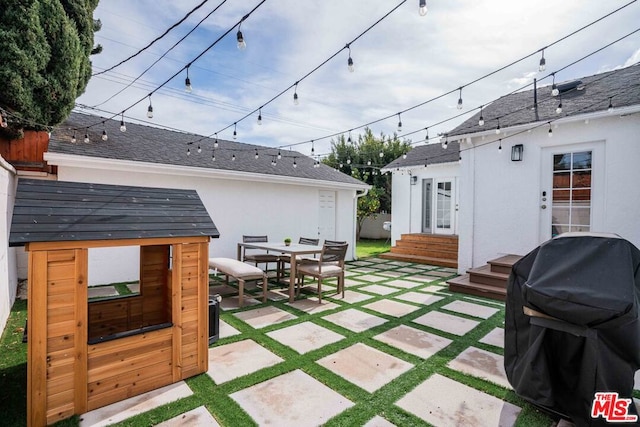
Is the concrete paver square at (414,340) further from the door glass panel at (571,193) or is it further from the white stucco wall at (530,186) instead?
the door glass panel at (571,193)

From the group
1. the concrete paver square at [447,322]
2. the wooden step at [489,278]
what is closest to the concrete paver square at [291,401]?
the concrete paver square at [447,322]

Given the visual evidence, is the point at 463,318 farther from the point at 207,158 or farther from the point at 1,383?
the point at 207,158

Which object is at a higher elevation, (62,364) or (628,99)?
(628,99)

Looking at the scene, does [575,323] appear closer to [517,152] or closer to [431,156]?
[517,152]

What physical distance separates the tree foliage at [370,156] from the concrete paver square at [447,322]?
12824mm

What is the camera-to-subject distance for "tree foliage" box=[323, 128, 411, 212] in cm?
1819

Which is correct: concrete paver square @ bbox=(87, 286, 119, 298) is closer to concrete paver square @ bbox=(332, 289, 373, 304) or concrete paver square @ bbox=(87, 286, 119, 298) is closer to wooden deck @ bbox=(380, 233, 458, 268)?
concrete paver square @ bbox=(332, 289, 373, 304)

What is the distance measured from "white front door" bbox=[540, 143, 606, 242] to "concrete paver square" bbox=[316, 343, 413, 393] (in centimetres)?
569

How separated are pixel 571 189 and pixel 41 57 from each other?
1085 cm

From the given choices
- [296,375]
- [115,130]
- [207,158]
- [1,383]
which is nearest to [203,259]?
[296,375]

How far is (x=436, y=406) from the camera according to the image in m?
2.73

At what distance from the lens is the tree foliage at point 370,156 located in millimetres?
18188

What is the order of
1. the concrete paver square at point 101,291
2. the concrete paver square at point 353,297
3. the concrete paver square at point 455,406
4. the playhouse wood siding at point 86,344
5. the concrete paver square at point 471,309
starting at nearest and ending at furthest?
the playhouse wood siding at point 86,344, the concrete paver square at point 455,406, the concrete paver square at point 471,309, the concrete paver square at point 101,291, the concrete paver square at point 353,297

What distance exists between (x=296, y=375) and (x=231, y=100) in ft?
30.9
